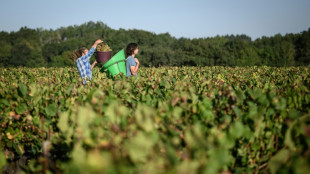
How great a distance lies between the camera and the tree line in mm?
66000

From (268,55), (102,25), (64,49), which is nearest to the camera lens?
(268,55)

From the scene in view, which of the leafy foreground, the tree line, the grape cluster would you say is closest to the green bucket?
the grape cluster

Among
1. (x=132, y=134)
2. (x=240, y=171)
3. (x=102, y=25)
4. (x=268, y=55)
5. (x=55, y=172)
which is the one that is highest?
(x=102, y=25)

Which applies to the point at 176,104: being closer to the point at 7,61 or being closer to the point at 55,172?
the point at 55,172

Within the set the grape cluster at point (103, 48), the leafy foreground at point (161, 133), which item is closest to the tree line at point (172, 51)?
the grape cluster at point (103, 48)

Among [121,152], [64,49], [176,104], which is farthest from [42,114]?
[64,49]

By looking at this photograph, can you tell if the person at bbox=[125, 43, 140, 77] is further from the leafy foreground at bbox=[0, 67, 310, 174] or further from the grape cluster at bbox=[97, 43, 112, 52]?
the leafy foreground at bbox=[0, 67, 310, 174]

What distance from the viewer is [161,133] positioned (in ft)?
6.16

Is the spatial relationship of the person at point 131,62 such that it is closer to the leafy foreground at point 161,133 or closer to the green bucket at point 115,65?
Answer: the green bucket at point 115,65

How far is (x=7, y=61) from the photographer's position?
67750 millimetres

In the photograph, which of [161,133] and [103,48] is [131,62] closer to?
[103,48]

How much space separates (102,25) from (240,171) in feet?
483

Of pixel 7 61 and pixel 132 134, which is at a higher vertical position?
pixel 7 61

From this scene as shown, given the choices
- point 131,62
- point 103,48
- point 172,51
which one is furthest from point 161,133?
point 172,51
